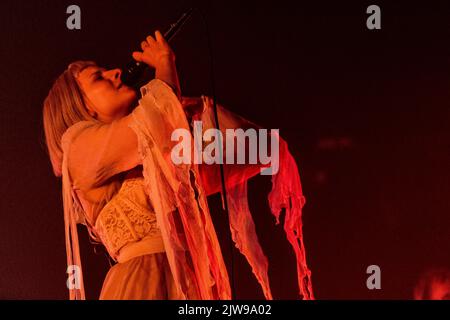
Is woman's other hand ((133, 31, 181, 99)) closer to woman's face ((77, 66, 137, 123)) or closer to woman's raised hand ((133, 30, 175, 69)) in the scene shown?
woman's raised hand ((133, 30, 175, 69))

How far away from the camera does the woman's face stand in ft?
8.34

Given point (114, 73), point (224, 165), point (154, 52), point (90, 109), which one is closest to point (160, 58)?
point (154, 52)

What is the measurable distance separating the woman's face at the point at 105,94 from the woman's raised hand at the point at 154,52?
0.09 metres

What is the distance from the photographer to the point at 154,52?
260 cm

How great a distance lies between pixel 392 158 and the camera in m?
2.66

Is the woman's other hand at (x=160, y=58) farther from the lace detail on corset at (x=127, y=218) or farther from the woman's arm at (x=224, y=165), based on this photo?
the lace detail on corset at (x=127, y=218)

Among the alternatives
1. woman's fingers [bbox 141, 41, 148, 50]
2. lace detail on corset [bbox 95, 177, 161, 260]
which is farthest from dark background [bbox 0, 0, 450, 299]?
lace detail on corset [bbox 95, 177, 161, 260]

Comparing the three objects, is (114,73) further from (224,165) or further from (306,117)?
(306,117)

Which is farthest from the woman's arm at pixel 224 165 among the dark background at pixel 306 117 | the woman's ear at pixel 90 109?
the woman's ear at pixel 90 109

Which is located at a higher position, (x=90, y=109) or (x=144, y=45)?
(x=144, y=45)

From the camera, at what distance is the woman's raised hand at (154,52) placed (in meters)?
2.58

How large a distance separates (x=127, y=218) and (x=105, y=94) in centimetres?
44

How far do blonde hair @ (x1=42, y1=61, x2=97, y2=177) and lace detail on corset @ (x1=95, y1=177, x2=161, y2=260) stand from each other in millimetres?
244
